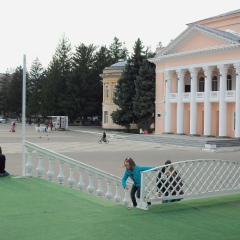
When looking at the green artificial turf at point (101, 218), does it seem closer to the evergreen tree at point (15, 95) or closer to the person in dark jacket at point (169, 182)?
the person in dark jacket at point (169, 182)

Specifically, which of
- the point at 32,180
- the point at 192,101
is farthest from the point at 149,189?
the point at 192,101

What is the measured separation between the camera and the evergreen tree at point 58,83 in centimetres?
6122

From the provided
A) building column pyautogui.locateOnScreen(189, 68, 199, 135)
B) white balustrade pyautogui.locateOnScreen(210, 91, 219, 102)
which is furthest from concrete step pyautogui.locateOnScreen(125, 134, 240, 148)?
white balustrade pyautogui.locateOnScreen(210, 91, 219, 102)

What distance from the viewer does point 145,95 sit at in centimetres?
4272

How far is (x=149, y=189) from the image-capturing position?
7848 mm

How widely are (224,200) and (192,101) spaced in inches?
1107

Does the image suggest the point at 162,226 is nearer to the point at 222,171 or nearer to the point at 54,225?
the point at 54,225

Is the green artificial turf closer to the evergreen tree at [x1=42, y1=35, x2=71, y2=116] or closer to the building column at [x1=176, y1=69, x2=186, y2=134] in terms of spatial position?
the building column at [x1=176, y1=69, x2=186, y2=134]

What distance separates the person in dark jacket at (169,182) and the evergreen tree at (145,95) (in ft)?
111

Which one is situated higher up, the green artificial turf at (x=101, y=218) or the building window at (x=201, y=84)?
the building window at (x=201, y=84)

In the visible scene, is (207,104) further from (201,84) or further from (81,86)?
(81,86)

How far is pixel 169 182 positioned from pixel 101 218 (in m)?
1.90

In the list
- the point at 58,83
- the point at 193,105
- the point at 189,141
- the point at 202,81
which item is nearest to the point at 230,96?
the point at 193,105

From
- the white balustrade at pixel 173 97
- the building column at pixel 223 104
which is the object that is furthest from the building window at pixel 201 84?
the building column at pixel 223 104
